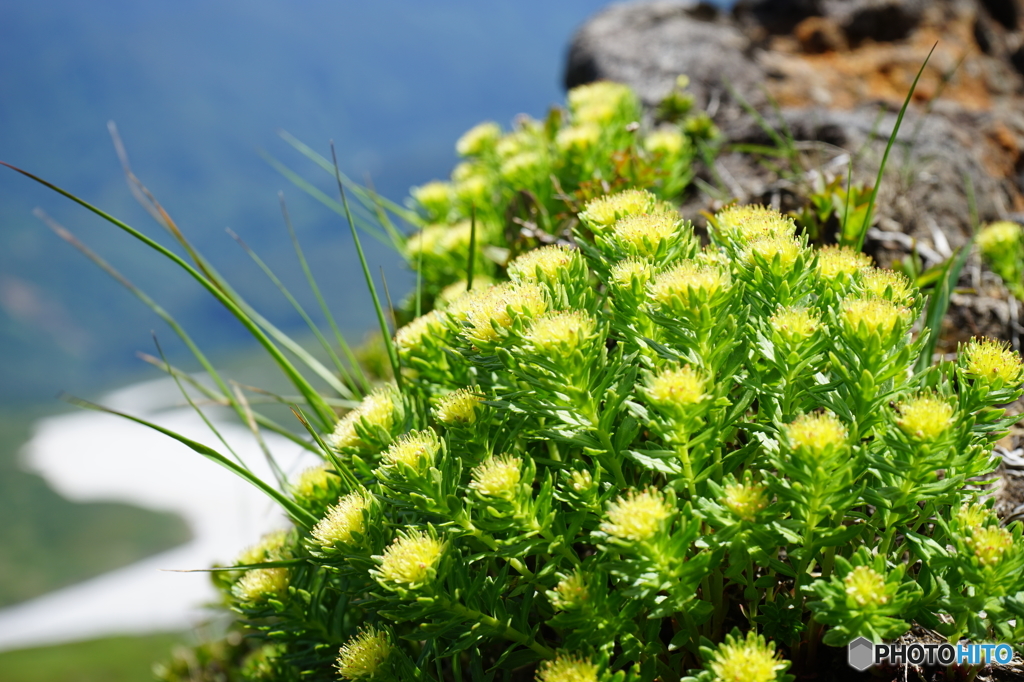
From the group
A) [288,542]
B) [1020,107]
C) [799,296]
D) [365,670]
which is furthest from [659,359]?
[1020,107]

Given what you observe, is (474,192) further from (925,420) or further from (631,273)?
(925,420)

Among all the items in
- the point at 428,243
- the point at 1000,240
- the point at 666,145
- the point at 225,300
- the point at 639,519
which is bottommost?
the point at 639,519

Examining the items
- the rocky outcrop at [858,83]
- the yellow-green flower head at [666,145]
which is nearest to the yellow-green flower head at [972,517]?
the rocky outcrop at [858,83]

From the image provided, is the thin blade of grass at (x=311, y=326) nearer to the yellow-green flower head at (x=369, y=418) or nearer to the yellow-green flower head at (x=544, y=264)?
the yellow-green flower head at (x=369, y=418)

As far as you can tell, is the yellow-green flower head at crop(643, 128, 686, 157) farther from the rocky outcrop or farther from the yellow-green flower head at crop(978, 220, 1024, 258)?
the yellow-green flower head at crop(978, 220, 1024, 258)

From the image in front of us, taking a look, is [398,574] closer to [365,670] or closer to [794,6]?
[365,670]

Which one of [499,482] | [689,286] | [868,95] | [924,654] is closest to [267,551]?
[499,482]

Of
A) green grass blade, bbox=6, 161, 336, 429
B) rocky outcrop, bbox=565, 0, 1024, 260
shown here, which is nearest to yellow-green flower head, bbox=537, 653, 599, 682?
green grass blade, bbox=6, 161, 336, 429
